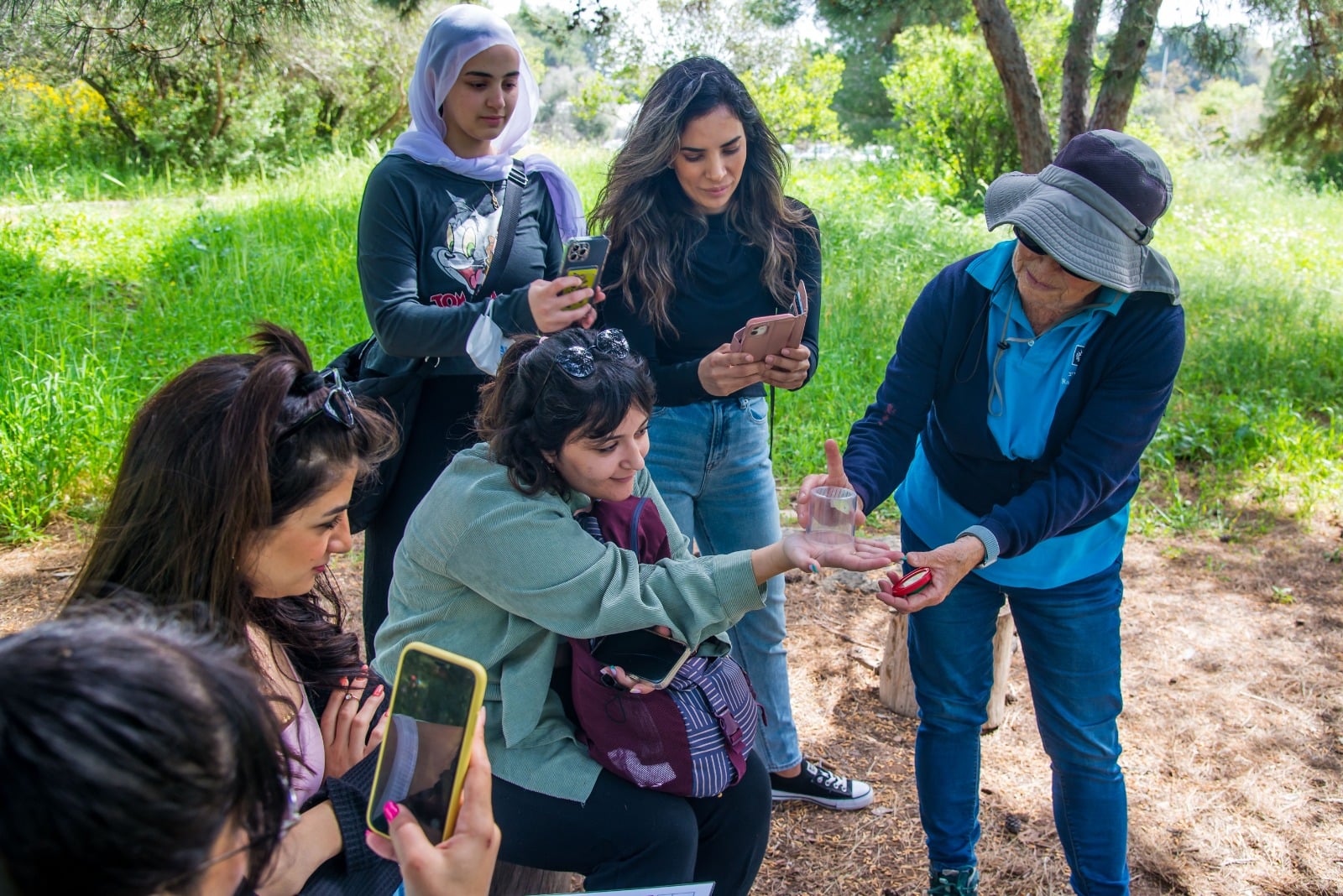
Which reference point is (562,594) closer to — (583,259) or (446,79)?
(583,259)

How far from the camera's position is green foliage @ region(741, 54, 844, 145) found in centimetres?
1425

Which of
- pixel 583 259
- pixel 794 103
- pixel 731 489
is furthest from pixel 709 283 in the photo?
pixel 794 103

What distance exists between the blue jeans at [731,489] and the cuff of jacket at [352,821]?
1.06 m

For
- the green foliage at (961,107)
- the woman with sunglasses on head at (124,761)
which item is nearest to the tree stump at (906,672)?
the woman with sunglasses on head at (124,761)

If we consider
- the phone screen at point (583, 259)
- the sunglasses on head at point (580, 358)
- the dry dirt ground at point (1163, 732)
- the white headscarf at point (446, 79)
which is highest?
the white headscarf at point (446, 79)

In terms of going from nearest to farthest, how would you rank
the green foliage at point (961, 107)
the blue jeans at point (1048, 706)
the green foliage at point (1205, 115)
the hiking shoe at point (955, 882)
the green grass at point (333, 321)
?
the blue jeans at point (1048, 706)
the hiking shoe at point (955, 882)
the green grass at point (333, 321)
the green foliage at point (961, 107)
the green foliage at point (1205, 115)

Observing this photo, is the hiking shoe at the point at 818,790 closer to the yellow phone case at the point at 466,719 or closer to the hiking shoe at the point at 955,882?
the hiking shoe at the point at 955,882

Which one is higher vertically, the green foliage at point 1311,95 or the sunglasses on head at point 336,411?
the green foliage at point 1311,95

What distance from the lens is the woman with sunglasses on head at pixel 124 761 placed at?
867 mm

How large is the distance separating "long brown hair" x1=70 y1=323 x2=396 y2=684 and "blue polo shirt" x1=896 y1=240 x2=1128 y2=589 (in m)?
1.39

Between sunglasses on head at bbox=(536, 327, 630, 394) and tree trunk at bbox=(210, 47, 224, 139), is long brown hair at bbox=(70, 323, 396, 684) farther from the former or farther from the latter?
tree trunk at bbox=(210, 47, 224, 139)

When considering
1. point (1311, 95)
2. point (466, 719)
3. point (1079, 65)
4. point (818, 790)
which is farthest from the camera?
point (1311, 95)

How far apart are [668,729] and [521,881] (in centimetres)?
57

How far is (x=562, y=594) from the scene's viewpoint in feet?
5.88
